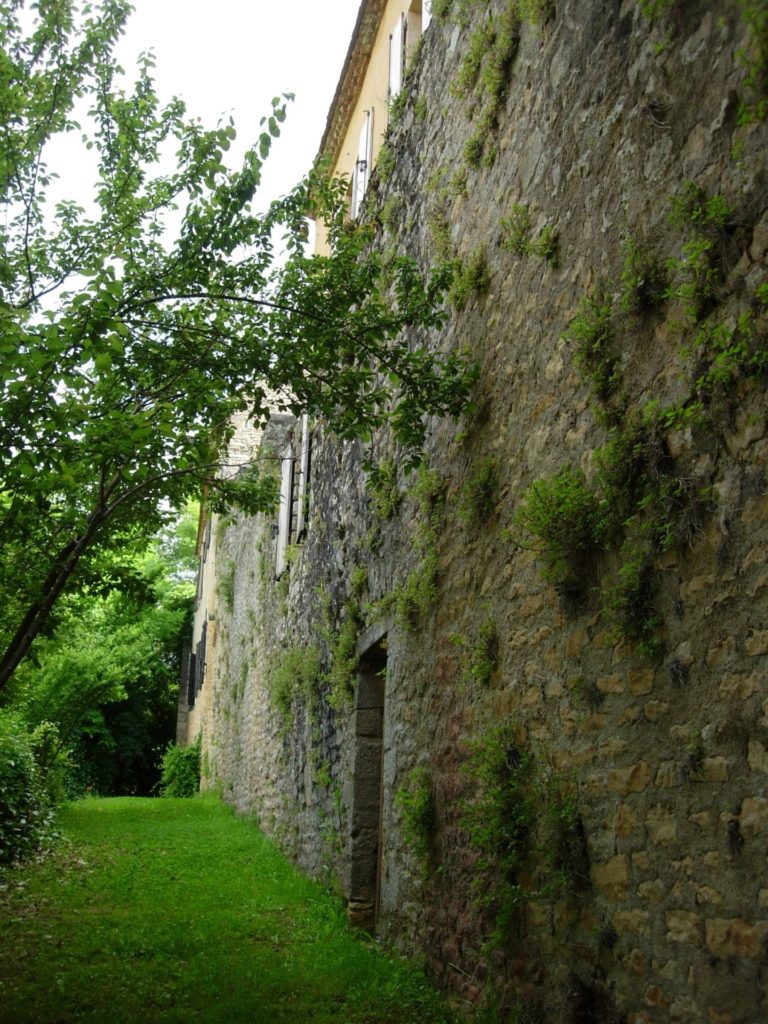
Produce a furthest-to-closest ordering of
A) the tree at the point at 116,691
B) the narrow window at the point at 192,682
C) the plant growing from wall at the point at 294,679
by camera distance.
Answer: the narrow window at the point at 192,682, the tree at the point at 116,691, the plant growing from wall at the point at 294,679

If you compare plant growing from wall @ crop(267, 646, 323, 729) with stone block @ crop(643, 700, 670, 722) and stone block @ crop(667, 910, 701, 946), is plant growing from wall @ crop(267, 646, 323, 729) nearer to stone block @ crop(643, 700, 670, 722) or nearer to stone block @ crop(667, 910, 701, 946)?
stone block @ crop(643, 700, 670, 722)

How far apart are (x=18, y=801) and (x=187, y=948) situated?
4.95m

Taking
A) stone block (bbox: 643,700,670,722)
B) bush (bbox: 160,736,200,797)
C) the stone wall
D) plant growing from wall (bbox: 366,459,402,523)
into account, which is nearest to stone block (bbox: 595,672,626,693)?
the stone wall

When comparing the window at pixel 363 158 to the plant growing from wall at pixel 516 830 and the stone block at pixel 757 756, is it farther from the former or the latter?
the stone block at pixel 757 756

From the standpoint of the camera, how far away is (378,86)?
9.05 metres

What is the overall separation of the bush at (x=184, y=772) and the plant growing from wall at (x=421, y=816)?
52.4ft

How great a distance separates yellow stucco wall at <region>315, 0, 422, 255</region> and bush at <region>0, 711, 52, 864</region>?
274 inches

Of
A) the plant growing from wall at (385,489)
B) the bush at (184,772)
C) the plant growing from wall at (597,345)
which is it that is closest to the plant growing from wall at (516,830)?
the plant growing from wall at (597,345)

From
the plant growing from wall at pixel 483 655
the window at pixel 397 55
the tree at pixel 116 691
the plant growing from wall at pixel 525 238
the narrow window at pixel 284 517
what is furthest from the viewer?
the tree at pixel 116 691

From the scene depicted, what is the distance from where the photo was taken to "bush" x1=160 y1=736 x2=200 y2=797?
20.1 meters

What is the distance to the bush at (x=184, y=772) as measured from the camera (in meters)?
20.1

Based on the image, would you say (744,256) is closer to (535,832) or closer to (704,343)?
(704,343)

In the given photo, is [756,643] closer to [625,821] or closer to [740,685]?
[740,685]

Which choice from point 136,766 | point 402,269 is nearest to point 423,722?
point 402,269
